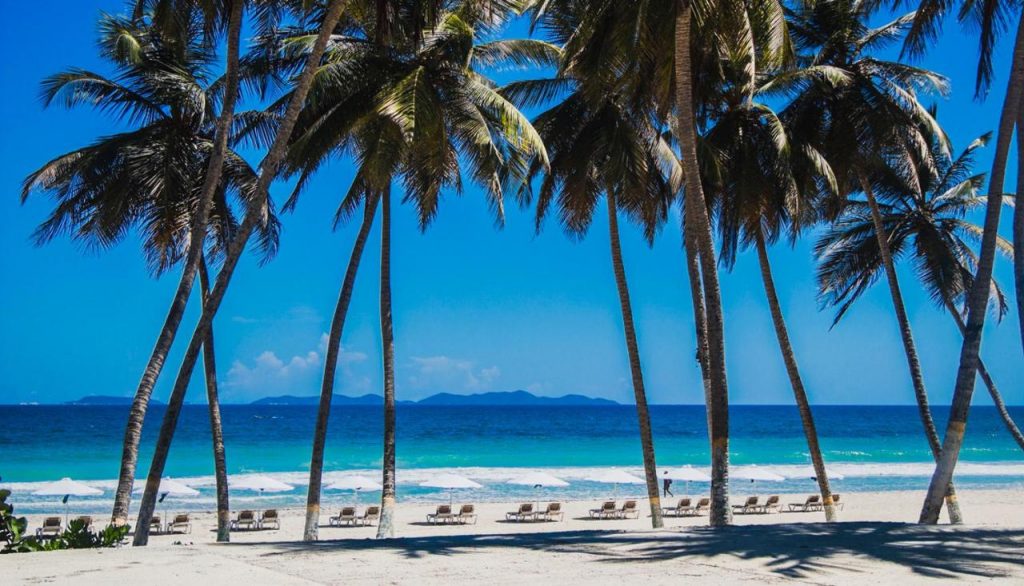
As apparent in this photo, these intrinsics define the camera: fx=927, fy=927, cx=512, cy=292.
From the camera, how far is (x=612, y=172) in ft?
53.7

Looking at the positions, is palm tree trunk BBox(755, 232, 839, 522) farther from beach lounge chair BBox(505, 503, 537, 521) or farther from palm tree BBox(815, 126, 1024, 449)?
beach lounge chair BBox(505, 503, 537, 521)

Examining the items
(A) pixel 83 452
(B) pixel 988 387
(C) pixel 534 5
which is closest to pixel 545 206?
(C) pixel 534 5

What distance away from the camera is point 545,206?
18.8 meters

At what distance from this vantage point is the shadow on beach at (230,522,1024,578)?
843cm

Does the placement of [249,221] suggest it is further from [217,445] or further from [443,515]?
[443,515]

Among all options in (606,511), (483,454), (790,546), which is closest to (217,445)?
(790,546)

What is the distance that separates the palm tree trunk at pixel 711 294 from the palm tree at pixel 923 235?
24.6ft

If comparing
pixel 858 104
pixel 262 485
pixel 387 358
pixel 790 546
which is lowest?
pixel 262 485

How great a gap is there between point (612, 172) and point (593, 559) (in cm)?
888

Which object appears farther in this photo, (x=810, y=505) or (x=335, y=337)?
(x=810, y=505)

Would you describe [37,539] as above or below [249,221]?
below

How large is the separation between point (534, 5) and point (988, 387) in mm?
13566

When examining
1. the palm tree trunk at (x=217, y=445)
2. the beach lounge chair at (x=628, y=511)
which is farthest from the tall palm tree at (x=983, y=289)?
the beach lounge chair at (x=628, y=511)

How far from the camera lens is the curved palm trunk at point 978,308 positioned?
1212 centimetres
